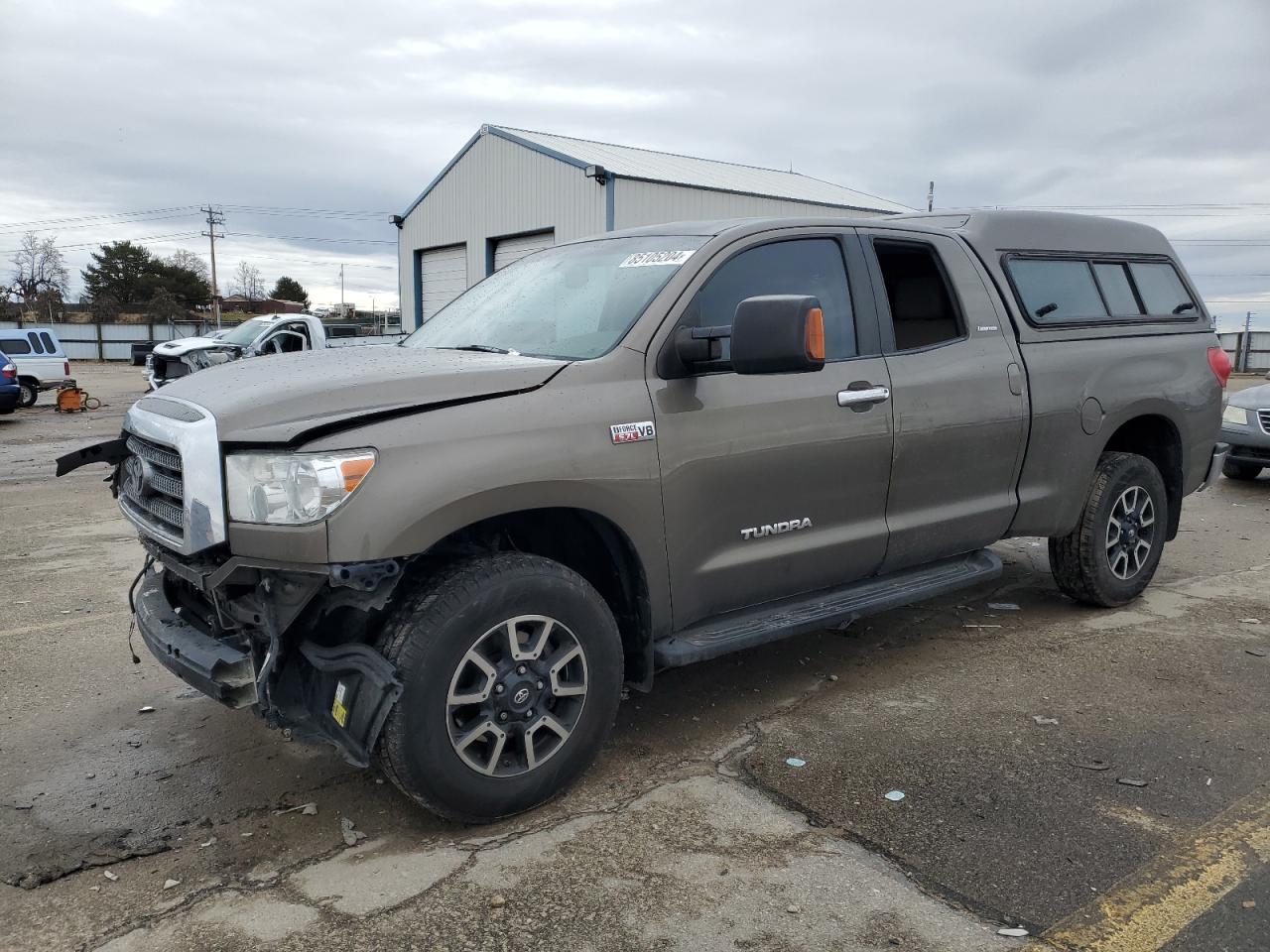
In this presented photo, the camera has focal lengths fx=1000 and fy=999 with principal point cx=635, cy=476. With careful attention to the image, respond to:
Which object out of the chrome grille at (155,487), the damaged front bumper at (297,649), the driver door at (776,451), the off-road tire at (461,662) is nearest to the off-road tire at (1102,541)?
the driver door at (776,451)

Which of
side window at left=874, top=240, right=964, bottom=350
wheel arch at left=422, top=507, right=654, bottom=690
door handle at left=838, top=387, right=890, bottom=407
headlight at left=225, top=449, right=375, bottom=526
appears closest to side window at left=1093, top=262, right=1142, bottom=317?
side window at left=874, top=240, right=964, bottom=350

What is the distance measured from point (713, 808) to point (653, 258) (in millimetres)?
2034

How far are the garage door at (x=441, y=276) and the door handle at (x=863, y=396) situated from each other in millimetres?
21094

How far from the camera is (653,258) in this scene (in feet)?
12.7

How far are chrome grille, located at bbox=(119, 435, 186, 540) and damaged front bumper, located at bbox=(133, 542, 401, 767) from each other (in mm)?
126

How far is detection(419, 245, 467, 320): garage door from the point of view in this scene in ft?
81.1

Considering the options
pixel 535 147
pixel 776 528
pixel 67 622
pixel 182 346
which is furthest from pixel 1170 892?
pixel 535 147

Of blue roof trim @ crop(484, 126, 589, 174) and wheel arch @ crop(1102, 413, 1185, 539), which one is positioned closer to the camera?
Result: wheel arch @ crop(1102, 413, 1185, 539)

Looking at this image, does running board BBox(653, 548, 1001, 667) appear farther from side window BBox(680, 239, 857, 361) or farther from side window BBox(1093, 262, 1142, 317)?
side window BBox(1093, 262, 1142, 317)

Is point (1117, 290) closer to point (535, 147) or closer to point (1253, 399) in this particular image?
point (1253, 399)

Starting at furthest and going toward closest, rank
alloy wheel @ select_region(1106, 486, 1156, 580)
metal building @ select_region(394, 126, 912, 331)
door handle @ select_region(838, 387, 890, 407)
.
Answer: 1. metal building @ select_region(394, 126, 912, 331)
2. alloy wheel @ select_region(1106, 486, 1156, 580)
3. door handle @ select_region(838, 387, 890, 407)

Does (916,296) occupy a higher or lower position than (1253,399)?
higher

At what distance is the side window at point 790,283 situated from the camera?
3.75 meters

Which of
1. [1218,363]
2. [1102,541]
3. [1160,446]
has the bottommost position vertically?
[1102,541]
